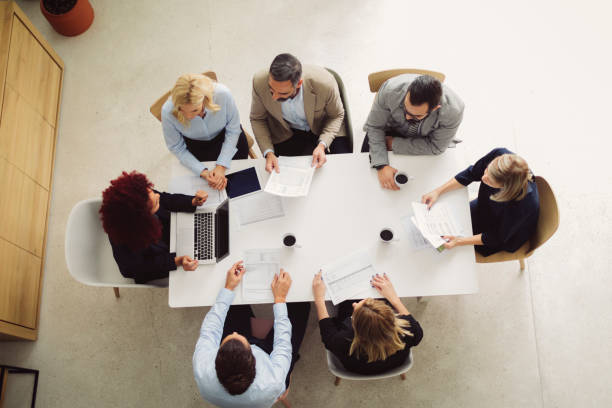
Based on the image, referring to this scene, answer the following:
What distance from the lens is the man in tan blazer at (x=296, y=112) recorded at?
6.68 ft

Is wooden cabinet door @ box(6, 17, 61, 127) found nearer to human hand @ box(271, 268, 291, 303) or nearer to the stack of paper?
human hand @ box(271, 268, 291, 303)

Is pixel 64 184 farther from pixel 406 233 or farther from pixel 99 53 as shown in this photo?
pixel 406 233

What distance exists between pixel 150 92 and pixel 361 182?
2288 mm

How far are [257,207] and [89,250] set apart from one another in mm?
1044

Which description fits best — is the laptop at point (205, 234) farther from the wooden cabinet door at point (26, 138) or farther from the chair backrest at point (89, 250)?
the wooden cabinet door at point (26, 138)

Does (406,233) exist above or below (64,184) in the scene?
below

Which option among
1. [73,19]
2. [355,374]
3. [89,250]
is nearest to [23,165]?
[89,250]

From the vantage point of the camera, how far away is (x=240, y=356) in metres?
1.68

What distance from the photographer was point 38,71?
3.16 meters

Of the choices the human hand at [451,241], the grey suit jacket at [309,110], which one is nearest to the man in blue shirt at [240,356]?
the human hand at [451,241]

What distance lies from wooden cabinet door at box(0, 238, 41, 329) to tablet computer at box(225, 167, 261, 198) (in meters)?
1.71

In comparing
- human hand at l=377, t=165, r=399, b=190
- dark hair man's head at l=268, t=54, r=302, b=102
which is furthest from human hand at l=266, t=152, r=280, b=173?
human hand at l=377, t=165, r=399, b=190

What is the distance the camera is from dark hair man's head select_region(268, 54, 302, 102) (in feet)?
6.48

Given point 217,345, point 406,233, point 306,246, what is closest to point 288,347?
point 217,345
